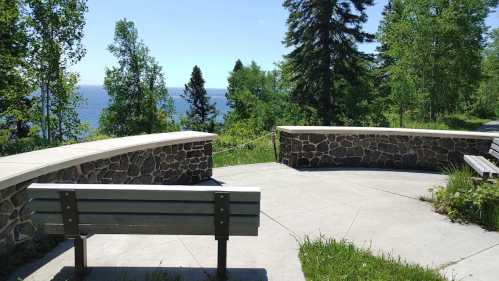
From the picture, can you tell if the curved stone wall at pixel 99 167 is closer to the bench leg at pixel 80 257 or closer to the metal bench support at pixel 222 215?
the bench leg at pixel 80 257

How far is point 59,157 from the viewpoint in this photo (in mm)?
5359

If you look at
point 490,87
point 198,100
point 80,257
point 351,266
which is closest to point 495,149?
point 351,266

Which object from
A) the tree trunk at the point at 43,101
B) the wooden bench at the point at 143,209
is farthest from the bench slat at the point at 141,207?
the tree trunk at the point at 43,101

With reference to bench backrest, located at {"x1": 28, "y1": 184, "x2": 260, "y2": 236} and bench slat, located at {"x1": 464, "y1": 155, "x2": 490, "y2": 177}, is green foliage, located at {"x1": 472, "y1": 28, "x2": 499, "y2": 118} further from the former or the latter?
bench backrest, located at {"x1": 28, "y1": 184, "x2": 260, "y2": 236}

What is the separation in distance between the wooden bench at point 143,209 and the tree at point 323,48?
2300 cm

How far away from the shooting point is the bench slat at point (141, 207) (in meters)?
3.81

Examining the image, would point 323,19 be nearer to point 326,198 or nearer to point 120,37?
point 326,198

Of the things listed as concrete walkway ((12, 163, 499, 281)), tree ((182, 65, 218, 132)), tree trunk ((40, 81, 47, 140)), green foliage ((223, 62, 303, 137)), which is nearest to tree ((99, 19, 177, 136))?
green foliage ((223, 62, 303, 137))

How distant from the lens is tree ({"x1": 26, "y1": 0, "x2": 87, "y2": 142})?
18969 millimetres

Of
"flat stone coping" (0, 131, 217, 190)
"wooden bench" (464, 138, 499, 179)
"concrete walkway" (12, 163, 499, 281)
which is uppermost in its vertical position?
"flat stone coping" (0, 131, 217, 190)

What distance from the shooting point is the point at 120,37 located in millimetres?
40000

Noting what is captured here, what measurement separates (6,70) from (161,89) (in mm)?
24157

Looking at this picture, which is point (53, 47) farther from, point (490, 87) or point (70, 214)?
point (490, 87)

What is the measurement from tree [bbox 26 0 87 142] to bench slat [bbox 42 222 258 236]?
17.9m
